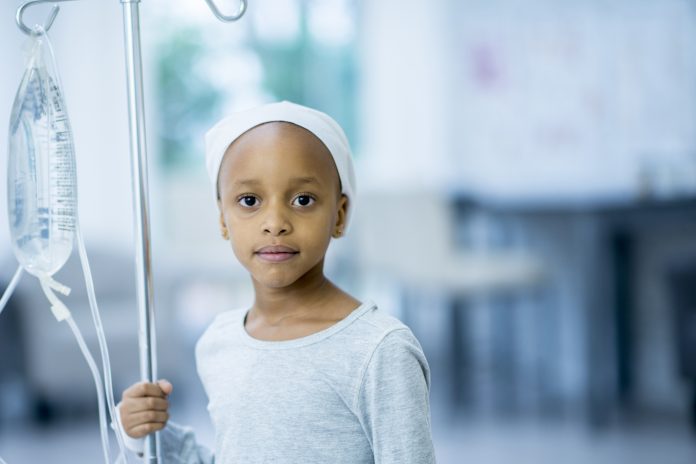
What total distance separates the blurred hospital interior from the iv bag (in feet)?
7.36

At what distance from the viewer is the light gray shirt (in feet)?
3.32

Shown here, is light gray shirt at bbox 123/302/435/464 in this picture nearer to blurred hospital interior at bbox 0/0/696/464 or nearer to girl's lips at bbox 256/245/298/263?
girl's lips at bbox 256/245/298/263

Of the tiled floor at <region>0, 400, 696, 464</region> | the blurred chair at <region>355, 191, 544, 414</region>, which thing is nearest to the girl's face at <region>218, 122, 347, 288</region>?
the tiled floor at <region>0, 400, 696, 464</region>

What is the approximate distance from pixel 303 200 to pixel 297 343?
16cm

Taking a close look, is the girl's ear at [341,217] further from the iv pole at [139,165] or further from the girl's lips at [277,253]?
the iv pole at [139,165]

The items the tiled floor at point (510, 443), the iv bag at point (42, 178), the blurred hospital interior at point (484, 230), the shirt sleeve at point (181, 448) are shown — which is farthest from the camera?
the blurred hospital interior at point (484, 230)

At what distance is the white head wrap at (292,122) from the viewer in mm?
1086

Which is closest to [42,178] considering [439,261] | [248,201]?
[248,201]

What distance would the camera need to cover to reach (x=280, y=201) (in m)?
1.07

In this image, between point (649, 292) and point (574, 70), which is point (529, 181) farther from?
point (649, 292)

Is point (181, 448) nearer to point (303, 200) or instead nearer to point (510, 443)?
point (303, 200)

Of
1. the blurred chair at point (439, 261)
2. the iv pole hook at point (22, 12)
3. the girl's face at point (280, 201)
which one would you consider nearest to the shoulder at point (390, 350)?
the girl's face at point (280, 201)

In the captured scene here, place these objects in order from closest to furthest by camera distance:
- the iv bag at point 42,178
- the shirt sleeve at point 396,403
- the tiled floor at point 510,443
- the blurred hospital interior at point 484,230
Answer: the shirt sleeve at point 396,403
the iv bag at point 42,178
the tiled floor at point 510,443
the blurred hospital interior at point 484,230

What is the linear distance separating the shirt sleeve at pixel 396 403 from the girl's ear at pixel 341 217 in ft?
0.59
